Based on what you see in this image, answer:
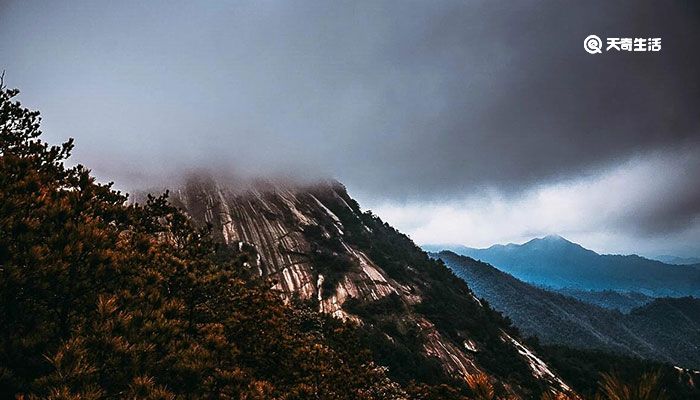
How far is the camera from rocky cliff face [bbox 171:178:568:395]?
278ft

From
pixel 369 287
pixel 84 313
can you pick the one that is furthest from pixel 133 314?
pixel 369 287

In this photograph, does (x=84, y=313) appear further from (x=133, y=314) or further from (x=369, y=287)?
(x=369, y=287)

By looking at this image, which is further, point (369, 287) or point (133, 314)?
point (369, 287)

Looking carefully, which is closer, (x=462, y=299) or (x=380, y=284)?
(x=380, y=284)

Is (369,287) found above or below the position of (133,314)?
below

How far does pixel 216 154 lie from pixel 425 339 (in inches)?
5479

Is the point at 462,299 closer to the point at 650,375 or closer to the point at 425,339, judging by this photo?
the point at 425,339

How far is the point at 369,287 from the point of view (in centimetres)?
9869

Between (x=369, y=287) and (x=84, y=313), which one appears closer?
(x=84, y=313)

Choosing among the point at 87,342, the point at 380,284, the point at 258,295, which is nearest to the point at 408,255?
the point at 380,284

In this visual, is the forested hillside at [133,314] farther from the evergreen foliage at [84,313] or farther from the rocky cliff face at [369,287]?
the rocky cliff face at [369,287]

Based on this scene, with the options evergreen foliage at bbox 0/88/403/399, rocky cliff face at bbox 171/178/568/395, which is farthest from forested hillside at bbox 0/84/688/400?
rocky cliff face at bbox 171/178/568/395

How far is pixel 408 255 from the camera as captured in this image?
151 m

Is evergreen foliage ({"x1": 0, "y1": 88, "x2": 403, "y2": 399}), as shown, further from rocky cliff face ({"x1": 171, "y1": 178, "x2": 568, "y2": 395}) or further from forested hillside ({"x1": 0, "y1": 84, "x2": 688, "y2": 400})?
rocky cliff face ({"x1": 171, "y1": 178, "x2": 568, "y2": 395})
